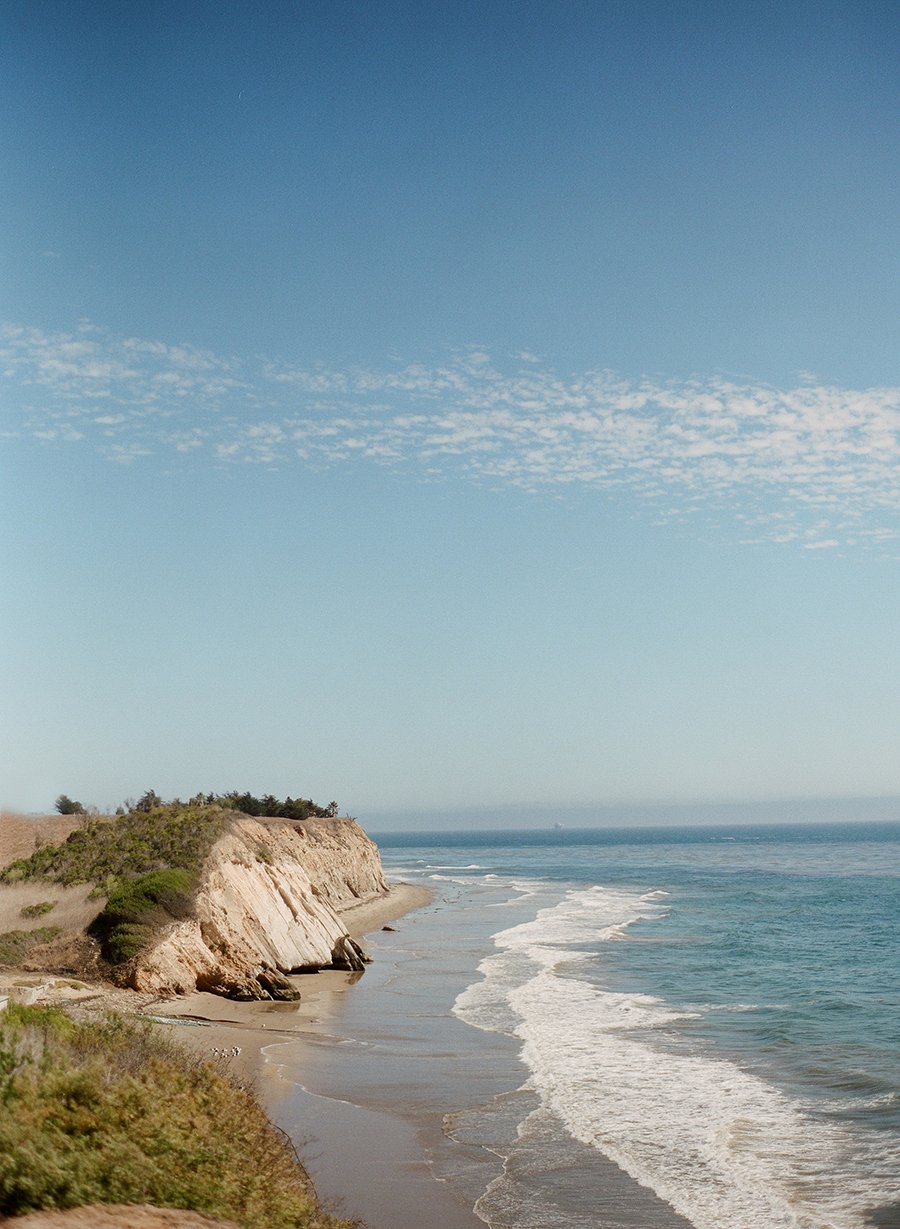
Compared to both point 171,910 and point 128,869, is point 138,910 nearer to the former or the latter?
point 171,910

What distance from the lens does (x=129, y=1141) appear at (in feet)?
35.9

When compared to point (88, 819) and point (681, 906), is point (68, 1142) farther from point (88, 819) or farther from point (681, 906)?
point (681, 906)

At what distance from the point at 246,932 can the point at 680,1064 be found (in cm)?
1602

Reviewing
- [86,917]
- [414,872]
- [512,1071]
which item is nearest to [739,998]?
[512,1071]

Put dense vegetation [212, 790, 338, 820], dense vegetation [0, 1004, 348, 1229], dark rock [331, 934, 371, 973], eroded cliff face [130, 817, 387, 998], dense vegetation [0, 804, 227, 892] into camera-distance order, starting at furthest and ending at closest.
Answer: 1. dense vegetation [212, 790, 338, 820]
2. dark rock [331, 934, 371, 973]
3. dense vegetation [0, 804, 227, 892]
4. eroded cliff face [130, 817, 387, 998]
5. dense vegetation [0, 1004, 348, 1229]

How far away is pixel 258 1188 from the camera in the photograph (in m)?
11.5

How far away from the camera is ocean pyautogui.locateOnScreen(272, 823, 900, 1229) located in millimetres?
15711

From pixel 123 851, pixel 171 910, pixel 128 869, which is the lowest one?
pixel 171 910

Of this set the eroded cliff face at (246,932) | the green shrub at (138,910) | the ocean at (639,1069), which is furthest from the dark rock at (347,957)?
the green shrub at (138,910)

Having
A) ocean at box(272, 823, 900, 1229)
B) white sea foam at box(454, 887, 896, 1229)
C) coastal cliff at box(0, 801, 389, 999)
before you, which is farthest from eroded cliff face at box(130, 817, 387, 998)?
white sea foam at box(454, 887, 896, 1229)

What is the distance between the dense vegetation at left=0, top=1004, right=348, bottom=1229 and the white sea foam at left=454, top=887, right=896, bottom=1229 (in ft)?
20.5

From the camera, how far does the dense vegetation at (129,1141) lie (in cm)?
977

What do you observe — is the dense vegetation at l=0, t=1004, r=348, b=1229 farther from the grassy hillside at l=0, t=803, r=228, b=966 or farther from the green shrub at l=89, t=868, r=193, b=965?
the grassy hillside at l=0, t=803, r=228, b=966

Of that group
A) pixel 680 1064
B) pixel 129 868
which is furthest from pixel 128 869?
pixel 680 1064
